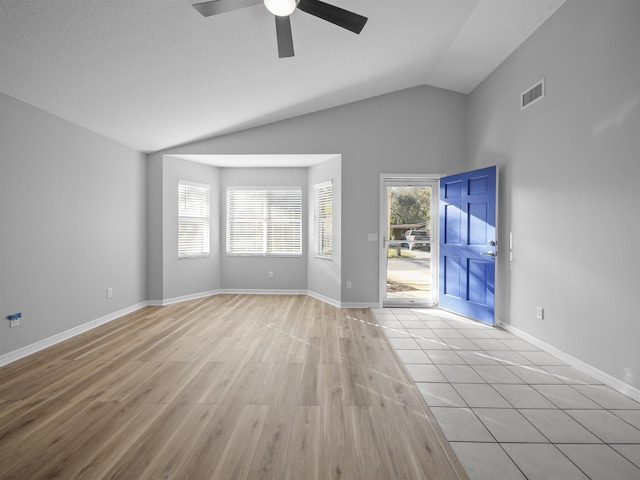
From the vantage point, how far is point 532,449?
1769 millimetres

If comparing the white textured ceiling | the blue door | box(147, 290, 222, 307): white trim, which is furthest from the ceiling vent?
box(147, 290, 222, 307): white trim

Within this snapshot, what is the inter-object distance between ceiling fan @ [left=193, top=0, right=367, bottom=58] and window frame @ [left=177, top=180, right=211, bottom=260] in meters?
3.67

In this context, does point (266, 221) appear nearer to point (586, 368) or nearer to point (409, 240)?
point (409, 240)

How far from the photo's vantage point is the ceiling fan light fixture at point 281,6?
2.08 m

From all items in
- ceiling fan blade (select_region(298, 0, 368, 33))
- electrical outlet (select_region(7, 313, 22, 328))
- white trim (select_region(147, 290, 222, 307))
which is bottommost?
white trim (select_region(147, 290, 222, 307))

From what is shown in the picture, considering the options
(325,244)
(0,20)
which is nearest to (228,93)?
(0,20)

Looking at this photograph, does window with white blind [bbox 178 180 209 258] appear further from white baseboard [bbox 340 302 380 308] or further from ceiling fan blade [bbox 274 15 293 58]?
ceiling fan blade [bbox 274 15 293 58]

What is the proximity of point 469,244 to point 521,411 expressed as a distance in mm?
2587

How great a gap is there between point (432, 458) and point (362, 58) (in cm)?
392

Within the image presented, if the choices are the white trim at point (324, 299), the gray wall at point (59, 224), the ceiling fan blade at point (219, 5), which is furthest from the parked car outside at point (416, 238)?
the gray wall at point (59, 224)

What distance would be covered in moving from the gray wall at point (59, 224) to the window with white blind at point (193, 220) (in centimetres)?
76

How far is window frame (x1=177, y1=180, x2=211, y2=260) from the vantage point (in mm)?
5410

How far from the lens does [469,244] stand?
4375mm

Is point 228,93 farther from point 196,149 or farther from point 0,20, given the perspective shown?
point 0,20
